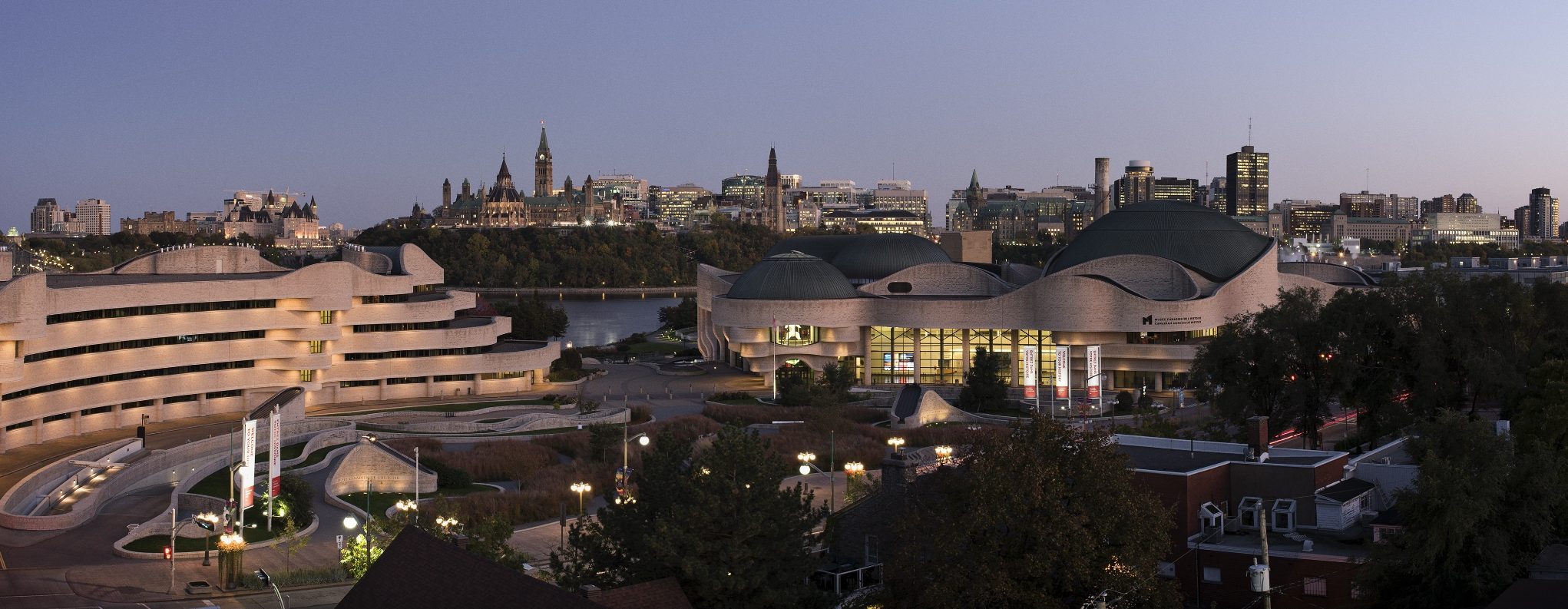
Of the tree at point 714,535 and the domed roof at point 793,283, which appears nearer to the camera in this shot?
the tree at point 714,535

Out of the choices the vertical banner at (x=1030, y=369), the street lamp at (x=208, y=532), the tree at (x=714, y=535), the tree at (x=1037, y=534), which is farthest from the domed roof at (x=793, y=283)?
the tree at (x=1037, y=534)

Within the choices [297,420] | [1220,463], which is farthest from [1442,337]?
[297,420]

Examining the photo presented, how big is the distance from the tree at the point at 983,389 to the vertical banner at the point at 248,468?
1801 inches

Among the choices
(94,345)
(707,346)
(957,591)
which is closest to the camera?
(957,591)

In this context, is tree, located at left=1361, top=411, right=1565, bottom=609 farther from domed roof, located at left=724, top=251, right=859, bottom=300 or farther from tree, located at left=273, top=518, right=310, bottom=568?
domed roof, located at left=724, top=251, right=859, bottom=300

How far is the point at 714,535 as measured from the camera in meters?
28.3

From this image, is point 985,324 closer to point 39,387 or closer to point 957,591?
point 39,387

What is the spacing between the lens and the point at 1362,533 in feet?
119

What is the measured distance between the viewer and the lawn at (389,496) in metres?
50.9

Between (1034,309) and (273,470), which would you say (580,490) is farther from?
(1034,309)

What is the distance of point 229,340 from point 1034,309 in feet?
154

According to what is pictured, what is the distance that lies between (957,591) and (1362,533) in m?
14.1

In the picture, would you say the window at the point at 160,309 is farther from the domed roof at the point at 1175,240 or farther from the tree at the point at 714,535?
the domed roof at the point at 1175,240

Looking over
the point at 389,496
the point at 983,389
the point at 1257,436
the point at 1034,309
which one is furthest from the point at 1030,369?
the point at 389,496
